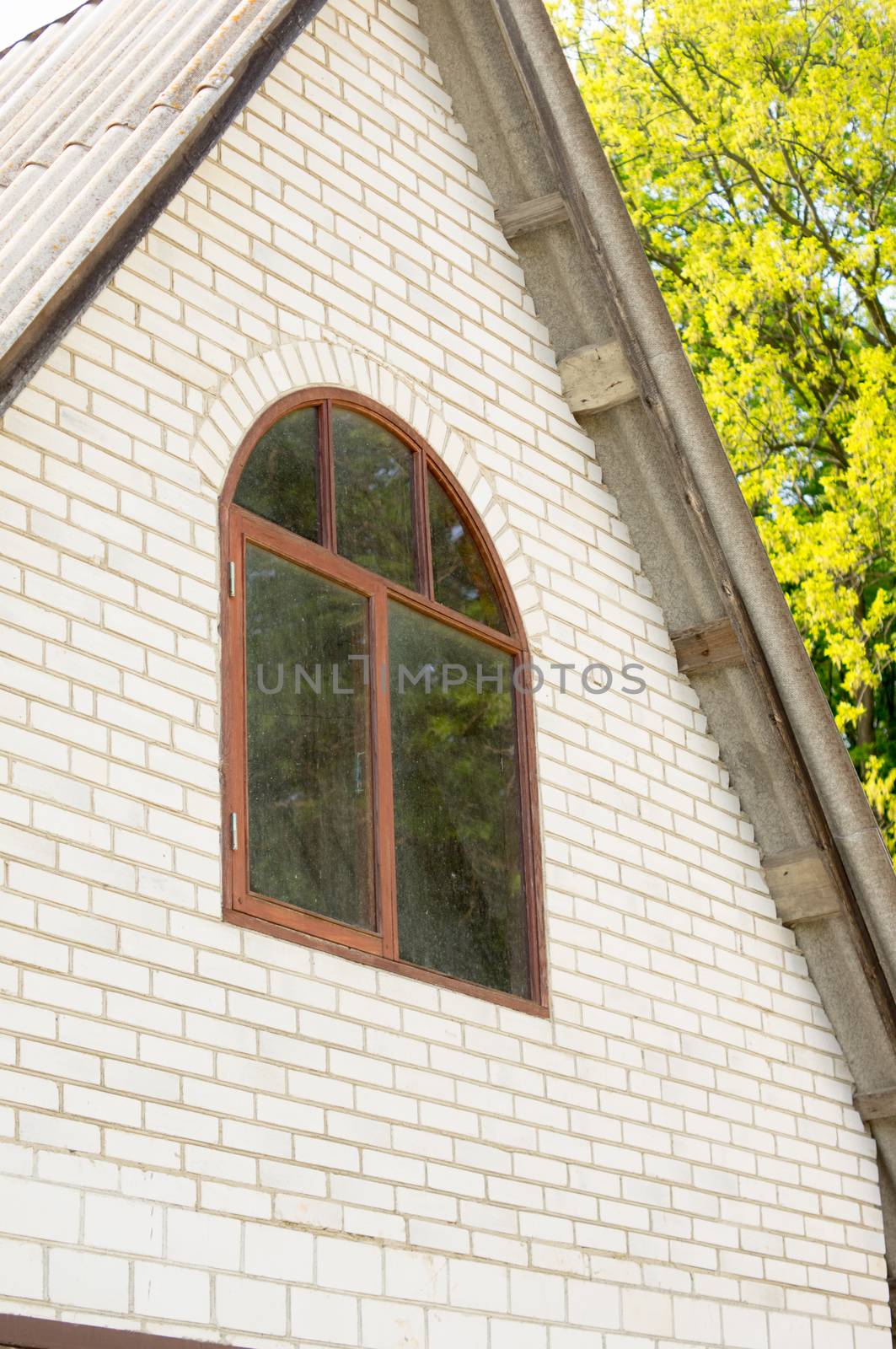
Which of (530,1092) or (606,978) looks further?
(606,978)

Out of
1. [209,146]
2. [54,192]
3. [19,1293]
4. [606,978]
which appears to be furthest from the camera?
[606,978]

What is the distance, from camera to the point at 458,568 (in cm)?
727

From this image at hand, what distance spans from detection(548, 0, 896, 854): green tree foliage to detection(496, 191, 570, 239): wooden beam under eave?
7.55m

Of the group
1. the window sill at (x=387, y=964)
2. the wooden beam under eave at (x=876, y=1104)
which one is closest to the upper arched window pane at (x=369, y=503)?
the window sill at (x=387, y=964)

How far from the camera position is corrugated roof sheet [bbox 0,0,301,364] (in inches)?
206

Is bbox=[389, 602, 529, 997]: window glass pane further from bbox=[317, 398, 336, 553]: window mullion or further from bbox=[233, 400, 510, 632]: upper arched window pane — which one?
bbox=[317, 398, 336, 553]: window mullion

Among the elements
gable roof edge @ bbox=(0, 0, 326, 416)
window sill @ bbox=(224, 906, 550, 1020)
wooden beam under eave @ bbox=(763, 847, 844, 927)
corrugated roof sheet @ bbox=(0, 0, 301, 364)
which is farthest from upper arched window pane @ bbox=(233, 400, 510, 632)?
wooden beam under eave @ bbox=(763, 847, 844, 927)

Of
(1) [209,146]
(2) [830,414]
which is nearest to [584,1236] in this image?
(1) [209,146]

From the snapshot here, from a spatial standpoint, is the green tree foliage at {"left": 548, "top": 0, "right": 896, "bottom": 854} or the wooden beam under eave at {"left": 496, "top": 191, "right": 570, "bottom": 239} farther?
the green tree foliage at {"left": 548, "top": 0, "right": 896, "bottom": 854}

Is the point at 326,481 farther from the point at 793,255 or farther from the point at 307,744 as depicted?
the point at 793,255

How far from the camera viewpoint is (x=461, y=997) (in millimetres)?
6484

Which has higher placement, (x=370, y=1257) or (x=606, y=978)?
(x=606, y=978)

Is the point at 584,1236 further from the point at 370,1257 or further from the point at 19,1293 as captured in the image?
the point at 19,1293

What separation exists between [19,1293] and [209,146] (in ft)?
11.1
